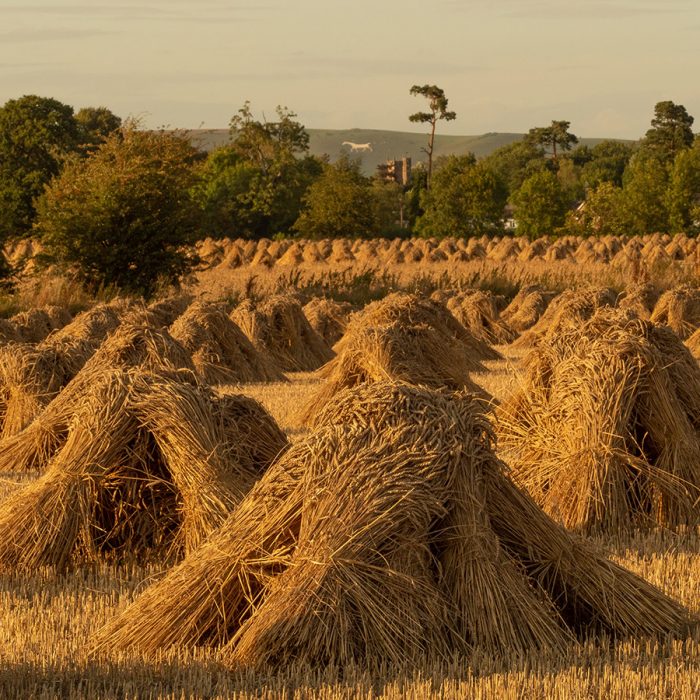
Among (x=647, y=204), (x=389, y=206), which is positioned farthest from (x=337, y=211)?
(x=389, y=206)

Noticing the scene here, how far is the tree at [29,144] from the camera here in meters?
58.1

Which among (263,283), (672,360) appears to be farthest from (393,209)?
(672,360)

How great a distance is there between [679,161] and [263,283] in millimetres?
47838

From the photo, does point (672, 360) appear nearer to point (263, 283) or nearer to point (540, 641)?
point (540, 641)

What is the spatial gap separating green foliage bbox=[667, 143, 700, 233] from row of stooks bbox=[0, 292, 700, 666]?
66.5 meters

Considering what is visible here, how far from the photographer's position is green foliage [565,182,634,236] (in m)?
75.7

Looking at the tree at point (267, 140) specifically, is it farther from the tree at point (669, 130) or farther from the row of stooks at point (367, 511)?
the row of stooks at point (367, 511)

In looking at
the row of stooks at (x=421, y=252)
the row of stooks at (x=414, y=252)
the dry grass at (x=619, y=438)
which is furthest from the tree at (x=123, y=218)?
the row of stooks at (x=414, y=252)

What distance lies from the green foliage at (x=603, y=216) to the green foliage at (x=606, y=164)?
638 inches

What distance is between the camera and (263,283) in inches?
1264

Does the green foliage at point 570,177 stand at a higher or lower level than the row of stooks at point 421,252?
higher

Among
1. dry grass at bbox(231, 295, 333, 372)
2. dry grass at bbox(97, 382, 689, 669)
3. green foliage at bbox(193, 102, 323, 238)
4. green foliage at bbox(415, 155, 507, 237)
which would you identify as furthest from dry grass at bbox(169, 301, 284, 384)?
green foliage at bbox(415, 155, 507, 237)

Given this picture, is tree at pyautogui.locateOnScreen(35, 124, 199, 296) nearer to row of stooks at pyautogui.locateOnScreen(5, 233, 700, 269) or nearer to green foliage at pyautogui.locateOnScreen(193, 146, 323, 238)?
row of stooks at pyautogui.locateOnScreen(5, 233, 700, 269)

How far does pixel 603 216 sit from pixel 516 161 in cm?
3898
